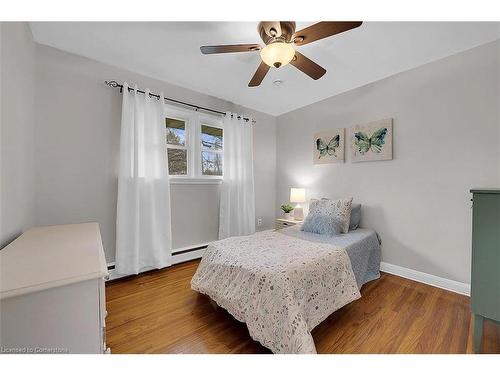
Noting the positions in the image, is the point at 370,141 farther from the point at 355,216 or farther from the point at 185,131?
the point at 185,131

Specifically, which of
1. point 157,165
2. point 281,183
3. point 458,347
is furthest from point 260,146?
point 458,347

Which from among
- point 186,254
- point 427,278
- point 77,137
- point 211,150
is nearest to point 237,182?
point 211,150

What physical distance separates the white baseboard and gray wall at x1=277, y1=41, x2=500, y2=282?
0.05 metres

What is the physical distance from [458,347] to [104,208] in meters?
3.19

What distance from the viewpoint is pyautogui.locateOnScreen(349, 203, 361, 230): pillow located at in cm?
259

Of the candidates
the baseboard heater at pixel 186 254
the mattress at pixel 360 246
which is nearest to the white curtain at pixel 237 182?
the baseboard heater at pixel 186 254

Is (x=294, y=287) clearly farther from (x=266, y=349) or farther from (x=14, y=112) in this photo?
(x=14, y=112)

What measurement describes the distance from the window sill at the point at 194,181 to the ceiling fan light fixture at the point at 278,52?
1.83 meters

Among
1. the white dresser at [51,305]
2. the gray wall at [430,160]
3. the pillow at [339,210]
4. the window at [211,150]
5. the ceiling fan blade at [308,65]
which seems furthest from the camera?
the window at [211,150]

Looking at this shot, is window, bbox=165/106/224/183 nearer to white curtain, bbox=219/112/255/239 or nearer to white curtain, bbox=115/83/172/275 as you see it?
white curtain, bbox=219/112/255/239

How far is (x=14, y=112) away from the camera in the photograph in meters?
1.32

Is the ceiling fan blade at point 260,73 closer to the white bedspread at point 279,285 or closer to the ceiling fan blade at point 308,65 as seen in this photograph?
the ceiling fan blade at point 308,65

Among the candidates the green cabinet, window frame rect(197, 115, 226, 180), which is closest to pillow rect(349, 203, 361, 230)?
the green cabinet

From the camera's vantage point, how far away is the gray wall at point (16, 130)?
3.80 ft
